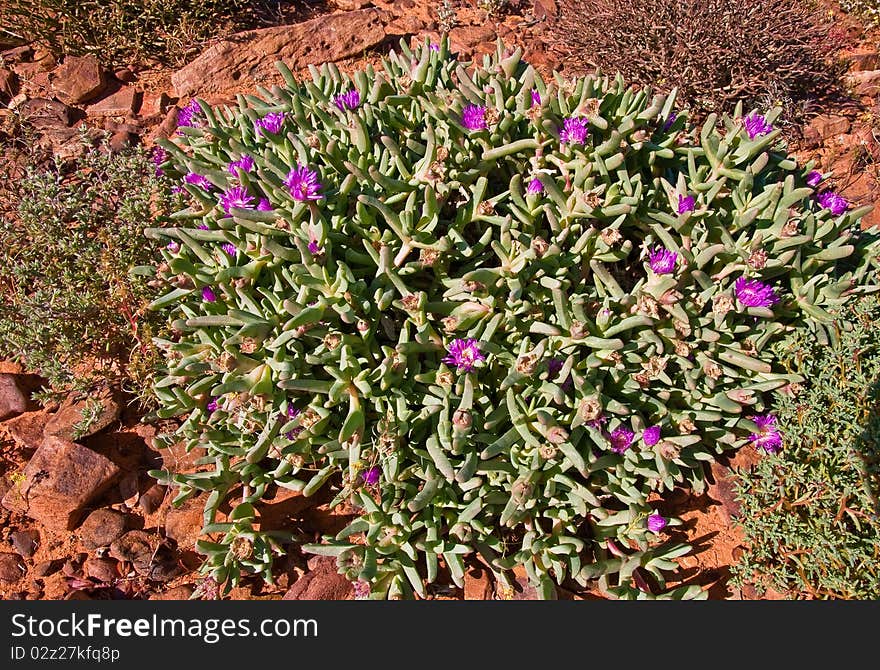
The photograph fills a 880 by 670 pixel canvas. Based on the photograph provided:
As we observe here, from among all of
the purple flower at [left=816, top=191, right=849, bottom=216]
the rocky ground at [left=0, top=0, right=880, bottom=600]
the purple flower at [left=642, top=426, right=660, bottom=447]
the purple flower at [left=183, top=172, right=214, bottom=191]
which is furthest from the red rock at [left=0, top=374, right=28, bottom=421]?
the purple flower at [left=816, top=191, right=849, bottom=216]

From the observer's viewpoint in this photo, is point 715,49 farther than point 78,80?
No

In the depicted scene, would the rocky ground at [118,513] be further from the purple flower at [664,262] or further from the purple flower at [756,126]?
the purple flower at [756,126]

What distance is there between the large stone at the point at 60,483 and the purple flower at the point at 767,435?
2687mm

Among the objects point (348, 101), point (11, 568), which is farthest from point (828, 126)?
point (11, 568)

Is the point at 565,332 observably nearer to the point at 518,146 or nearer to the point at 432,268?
the point at 432,268

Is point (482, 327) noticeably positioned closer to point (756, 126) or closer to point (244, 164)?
point (244, 164)

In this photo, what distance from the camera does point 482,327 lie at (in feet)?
8.22

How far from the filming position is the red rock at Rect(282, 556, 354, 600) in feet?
8.24

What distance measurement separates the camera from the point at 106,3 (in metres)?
4.70

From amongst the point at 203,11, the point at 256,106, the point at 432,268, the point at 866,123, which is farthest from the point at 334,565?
the point at 866,123

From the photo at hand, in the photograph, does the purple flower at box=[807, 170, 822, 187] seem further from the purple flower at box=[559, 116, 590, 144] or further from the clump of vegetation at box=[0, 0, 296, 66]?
the clump of vegetation at box=[0, 0, 296, 66]

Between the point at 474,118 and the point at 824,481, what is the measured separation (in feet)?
6.19

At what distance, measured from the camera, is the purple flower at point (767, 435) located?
2670mm

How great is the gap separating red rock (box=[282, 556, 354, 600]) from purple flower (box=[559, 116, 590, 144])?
190cm
